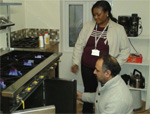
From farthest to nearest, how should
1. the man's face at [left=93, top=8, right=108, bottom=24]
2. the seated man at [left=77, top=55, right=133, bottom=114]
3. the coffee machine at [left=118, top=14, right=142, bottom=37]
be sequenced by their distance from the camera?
the coffee machine at [left=118, top=14, right=142, bottom=37], the man's face at [left=93, top=8, right=108, bottom=24], the seated man at [left=77, top=55, right=133, bottom=114]

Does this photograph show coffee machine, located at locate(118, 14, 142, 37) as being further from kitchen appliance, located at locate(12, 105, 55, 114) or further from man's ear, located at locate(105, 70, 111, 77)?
kitchen appliance, located at locate(12, 105, 55, 114)

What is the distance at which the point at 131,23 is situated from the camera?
10.4 ft

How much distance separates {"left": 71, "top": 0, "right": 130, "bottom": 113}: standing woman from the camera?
2504 millimetres

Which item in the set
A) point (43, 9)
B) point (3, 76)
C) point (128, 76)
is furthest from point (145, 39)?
point (3, 76)

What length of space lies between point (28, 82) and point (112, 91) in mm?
629

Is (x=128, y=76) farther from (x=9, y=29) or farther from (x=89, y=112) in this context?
(x=9, y=29)

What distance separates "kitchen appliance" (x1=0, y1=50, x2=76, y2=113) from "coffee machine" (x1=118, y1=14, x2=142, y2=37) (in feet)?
3.89

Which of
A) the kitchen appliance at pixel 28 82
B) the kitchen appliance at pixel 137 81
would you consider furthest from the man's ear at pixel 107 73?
the kitchen appliance at pixel 137 81

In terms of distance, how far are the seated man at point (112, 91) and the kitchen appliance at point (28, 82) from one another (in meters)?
0.34

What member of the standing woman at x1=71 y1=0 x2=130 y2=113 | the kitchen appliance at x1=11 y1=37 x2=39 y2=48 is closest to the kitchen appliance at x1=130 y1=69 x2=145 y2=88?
the standing woman at x1=71 y1=0 x2=130 y2=113

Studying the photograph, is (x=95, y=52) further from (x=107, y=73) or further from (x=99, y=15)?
(x=107, y=73)

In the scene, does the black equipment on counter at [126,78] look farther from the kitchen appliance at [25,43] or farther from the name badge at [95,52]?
the kitchen appliance at [25,43]

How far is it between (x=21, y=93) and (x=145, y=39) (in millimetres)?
2332

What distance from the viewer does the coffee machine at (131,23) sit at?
314 centimetres
